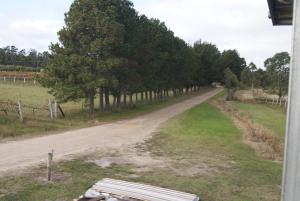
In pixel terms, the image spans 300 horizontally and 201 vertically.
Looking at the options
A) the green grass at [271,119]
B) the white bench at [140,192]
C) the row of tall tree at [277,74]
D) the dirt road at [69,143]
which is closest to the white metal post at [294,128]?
the white bench at [140,192]

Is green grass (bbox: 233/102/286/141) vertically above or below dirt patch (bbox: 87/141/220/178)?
below

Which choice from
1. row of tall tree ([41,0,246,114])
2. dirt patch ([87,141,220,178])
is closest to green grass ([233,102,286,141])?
dirt patch ([87,141,220,178])

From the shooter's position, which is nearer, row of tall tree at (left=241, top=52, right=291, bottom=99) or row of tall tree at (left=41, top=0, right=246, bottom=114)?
row of tall tree at (left=41, top=0, right=246, bottom=114)

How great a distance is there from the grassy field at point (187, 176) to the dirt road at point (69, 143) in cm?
112

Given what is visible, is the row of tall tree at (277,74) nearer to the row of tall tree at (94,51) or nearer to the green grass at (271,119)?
the green grass at (271,119)

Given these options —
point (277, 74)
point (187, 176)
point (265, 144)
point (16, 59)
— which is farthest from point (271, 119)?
point (16, 59)

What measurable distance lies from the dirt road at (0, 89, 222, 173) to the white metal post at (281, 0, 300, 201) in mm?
9114

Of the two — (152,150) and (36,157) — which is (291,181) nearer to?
(36,157)

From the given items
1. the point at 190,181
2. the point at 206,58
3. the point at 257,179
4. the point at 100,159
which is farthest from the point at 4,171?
the point at 206,58

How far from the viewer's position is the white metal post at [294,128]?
4.86m

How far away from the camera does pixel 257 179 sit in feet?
Result: 42.8

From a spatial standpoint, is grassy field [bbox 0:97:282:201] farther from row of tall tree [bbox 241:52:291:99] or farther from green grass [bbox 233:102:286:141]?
row of tall tree [bbox 241:52:291:99]

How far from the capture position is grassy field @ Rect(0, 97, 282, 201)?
34.8 feet

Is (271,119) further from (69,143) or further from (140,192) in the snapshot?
(140,192)
